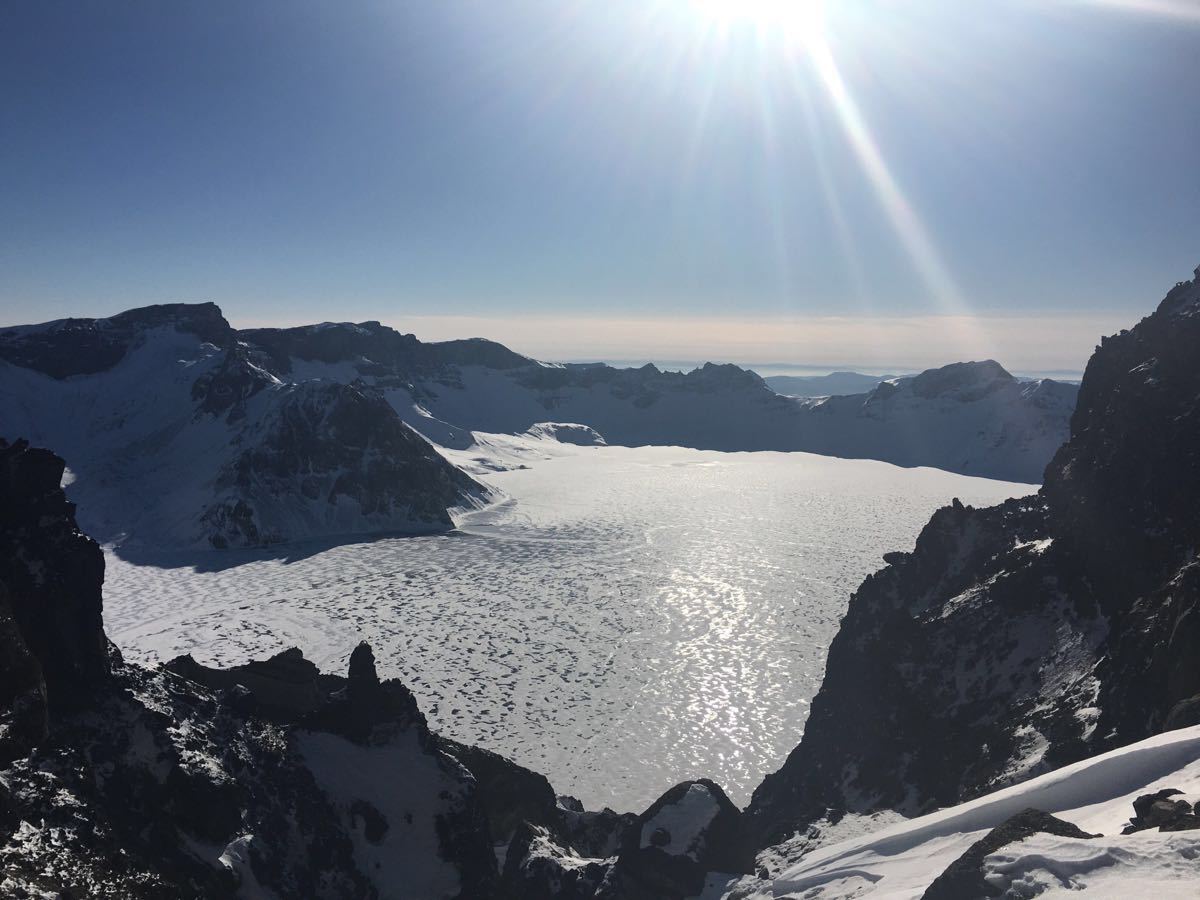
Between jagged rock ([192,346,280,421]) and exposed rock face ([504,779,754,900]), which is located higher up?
jagged rock ([192,346,280,421])

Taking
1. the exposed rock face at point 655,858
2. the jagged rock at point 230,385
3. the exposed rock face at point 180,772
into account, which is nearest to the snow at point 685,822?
the exposed rock face at point 655,858

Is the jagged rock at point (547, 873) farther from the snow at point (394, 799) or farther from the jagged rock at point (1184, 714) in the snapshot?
the jagged rock at point (1184, 714)

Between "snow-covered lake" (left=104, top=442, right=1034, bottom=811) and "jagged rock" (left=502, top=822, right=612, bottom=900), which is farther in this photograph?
"snow-covered lake" (left=104, top=442, right=1034, bottom=811)

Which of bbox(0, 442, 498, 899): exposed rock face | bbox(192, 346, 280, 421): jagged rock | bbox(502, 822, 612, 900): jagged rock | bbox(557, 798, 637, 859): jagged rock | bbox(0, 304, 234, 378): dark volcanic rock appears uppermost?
bbox(0, 304, 234, 378): dark volcanic rock

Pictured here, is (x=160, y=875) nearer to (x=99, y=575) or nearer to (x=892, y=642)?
(x=99, y=575)

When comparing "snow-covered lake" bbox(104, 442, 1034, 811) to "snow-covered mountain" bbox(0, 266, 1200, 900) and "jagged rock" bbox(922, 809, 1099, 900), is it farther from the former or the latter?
"jagged rock" bbox(922, 809, 1099, 900)

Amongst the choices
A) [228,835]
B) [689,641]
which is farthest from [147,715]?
[689,641]

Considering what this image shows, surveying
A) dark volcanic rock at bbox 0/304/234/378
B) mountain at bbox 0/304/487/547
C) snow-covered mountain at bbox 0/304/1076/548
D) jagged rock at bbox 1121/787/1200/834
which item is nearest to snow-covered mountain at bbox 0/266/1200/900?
jagged rock at bbox 1121/787/1200/834
